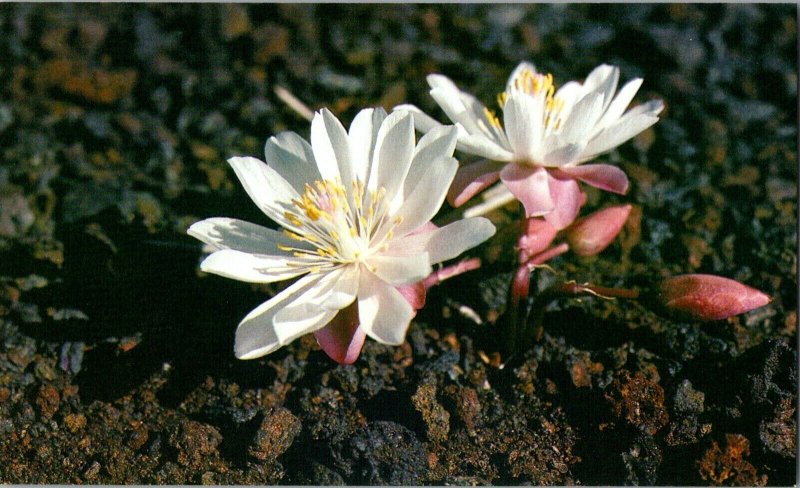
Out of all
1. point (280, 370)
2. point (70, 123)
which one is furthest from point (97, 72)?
point (280, 370)

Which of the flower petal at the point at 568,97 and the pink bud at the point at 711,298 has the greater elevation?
the flower petal at the point at 568,97

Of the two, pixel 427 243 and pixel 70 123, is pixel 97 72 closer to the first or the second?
pixel 70 123

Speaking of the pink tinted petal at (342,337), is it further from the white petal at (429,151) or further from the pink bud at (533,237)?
the pink bud at (533,237)

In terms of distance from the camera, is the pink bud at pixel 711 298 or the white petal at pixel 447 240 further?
the pink bud at pixel 711 298

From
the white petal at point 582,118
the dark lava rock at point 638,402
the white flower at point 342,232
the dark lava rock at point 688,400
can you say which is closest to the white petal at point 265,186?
the white flower at point 342,232

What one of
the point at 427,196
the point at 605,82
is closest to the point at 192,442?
the point at 427,196

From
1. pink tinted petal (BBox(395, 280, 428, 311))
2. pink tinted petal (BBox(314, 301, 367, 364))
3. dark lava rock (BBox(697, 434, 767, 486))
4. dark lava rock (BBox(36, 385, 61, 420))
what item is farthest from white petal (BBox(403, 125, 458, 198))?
dark lava rock (BBox(36, 385, 61, 420))

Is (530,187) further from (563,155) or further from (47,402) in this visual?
(47,402)
